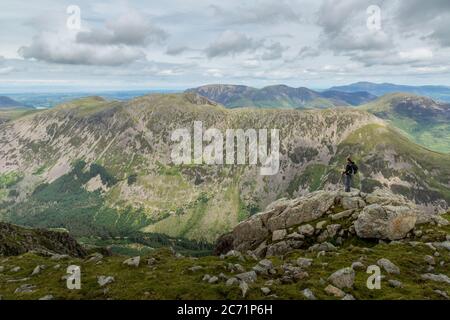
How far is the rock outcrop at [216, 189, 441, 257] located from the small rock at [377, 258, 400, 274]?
40.1 ft

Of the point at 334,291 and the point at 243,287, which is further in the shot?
the point at 334,291

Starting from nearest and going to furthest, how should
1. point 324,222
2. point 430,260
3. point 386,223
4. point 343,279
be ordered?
point 343,279 → point 430,260 → point 386,223 → point 324,222

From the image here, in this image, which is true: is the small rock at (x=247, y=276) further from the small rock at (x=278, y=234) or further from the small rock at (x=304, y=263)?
the small rock at (x=278, y=234)

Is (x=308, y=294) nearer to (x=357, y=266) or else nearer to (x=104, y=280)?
(x=357, y=266)

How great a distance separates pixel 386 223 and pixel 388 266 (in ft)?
67.8

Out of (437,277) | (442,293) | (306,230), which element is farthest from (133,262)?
(306,230)

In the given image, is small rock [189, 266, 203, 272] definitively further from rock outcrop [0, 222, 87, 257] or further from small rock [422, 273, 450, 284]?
rock outcrop [0, 222, 87, 257]

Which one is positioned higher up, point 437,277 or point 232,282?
point 232,282

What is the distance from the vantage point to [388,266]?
39969 mm
